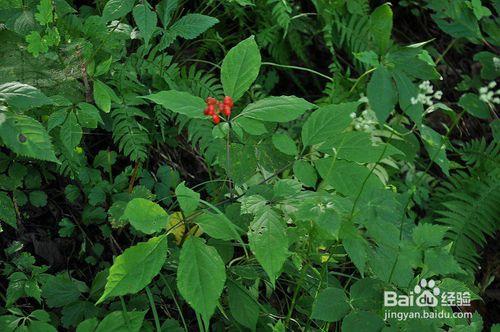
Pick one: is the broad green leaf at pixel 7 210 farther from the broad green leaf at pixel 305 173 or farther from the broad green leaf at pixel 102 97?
the broad green leaf at pixel 305 173

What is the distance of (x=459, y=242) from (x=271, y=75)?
129cm

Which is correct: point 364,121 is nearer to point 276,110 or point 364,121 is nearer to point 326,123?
point 326,123

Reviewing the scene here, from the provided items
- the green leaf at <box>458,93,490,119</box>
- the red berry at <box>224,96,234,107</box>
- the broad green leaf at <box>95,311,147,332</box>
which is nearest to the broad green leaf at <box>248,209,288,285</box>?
the red berry at <box>224,96,234,107</box>

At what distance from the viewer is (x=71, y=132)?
2035mm

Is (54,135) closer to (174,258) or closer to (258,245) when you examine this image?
(174,258)

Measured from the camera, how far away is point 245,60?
1835 mm

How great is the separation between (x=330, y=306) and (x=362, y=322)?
105 mm

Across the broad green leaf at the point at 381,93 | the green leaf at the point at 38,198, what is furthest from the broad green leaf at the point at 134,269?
the broad green leaf at the point at 381,93

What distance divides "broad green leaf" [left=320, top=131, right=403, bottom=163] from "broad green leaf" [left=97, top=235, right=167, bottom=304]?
59 cm

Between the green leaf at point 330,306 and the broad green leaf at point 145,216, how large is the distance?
1.76 feet

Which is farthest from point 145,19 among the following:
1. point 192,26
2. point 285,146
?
point 285,146

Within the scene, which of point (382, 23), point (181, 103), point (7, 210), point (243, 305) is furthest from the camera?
point (382, 23)

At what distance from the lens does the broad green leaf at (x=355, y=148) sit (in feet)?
5.96

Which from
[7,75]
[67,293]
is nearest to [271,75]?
[7,75]
